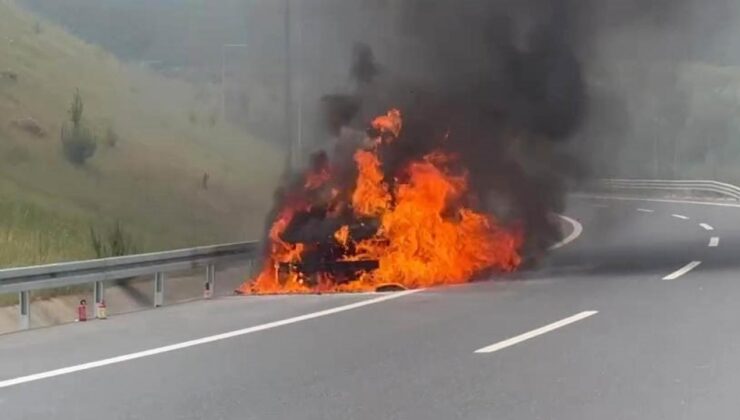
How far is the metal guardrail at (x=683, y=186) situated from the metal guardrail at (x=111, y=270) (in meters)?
26.9

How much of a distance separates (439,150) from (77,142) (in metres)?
12.5

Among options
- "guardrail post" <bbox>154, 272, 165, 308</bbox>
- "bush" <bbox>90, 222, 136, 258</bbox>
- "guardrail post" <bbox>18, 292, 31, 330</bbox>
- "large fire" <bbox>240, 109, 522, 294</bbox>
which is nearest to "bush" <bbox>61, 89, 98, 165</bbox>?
"bush" <bbox>90, 222, 136, 258</bbox>

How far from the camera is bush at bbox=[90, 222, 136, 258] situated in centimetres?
1793

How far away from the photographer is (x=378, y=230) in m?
14.1

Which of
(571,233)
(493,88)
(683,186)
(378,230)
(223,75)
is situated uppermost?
(223,75)

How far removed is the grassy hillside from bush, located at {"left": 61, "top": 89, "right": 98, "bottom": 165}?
0.21 metres

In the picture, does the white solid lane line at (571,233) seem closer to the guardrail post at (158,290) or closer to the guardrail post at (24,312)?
the guardrail post at (158,290)

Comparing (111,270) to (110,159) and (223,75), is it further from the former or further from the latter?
(223,75)

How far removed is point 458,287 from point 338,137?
380 centimetres

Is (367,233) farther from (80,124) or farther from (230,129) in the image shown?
(230,129)

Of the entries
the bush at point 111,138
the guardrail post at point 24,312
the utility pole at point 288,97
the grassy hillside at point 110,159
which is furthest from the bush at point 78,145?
the guardrail post at point 24,312

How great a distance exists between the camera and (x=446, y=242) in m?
14.6

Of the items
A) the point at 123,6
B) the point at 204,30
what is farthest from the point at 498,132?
the point at 123,6

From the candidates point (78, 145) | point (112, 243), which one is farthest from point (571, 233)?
point (78, 145)
